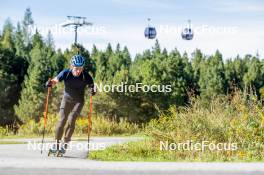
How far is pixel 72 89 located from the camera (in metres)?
9.30

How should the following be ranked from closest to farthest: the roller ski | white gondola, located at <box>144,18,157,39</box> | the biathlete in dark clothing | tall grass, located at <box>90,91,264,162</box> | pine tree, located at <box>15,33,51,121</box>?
the biathlete in dark clothing → the roller ski → tall grass, located at <box>90,91,264,162</box> → white gondola, located at <box>144,18,157,39</box> → pine tree, located at <box>15,33,51,121</box>

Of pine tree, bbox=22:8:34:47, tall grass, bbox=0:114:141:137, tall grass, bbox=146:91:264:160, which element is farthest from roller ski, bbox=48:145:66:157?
pine tree, bbox=22:8:34:47

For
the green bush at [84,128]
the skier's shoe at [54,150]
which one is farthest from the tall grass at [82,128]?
the skier's shoe at [54,150]

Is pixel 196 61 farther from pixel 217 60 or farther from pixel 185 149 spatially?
pixel 185 149

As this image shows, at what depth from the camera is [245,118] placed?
38.5 feet

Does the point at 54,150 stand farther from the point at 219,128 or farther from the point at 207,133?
the point at 219,128

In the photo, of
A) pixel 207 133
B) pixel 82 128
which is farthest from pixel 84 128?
pixel 207 133

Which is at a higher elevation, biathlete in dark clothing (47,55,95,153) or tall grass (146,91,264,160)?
biathlete in dark clothing (47,55,95,153)

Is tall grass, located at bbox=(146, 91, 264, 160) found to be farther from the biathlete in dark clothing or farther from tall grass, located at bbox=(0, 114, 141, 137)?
tall grass, located at bbox=(0, 114, 141, 137)

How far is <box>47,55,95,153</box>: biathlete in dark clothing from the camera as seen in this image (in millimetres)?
9219

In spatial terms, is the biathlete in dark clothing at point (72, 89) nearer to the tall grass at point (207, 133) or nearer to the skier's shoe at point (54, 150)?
the skier's shoe at point (54, 150)

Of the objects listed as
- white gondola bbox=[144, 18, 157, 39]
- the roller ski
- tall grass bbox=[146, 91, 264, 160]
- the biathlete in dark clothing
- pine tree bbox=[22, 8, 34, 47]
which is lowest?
the roller ski

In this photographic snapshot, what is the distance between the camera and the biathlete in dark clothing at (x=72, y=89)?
30.2ft

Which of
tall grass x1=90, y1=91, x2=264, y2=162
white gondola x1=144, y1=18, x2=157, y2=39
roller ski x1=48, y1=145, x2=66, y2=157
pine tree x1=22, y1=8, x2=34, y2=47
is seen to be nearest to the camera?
roller ski x1=48, y1=145, x2=66, y2=157
